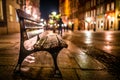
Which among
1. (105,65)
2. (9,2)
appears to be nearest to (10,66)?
(105,65)

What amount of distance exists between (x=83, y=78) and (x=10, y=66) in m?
2.10

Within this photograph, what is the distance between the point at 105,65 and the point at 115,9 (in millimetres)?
43567

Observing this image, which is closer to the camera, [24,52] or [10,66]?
[24,52]

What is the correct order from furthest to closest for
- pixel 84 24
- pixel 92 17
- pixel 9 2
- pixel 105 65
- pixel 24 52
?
pixel 84 24
pixel 92 17
pixel 9 2
pixel 105 65
pixel 24 52

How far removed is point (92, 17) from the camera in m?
65.5

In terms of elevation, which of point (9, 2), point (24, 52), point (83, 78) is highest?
point (9, 2)

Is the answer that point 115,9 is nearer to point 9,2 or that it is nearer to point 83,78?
point 9,2

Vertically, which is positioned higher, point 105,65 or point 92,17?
point 92,17

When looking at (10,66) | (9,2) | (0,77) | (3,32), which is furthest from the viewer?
(9,2)

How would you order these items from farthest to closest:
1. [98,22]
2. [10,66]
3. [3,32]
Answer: [98,22] → [3,32] → [10,66]

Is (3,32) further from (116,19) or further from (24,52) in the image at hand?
(116,19)

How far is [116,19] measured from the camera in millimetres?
47125

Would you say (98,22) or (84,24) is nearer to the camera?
(98,22)

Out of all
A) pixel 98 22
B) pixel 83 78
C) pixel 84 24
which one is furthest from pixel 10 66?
pixel 84 24
